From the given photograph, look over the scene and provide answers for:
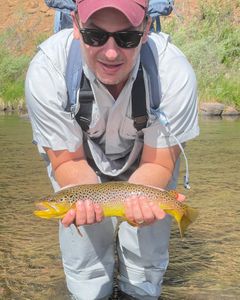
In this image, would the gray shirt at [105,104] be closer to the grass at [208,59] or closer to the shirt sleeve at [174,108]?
the shirt sleeve at [174,108]

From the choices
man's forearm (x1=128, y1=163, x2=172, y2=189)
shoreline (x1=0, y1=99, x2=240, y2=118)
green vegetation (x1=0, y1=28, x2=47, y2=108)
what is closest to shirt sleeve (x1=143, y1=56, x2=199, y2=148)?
man's forearm (x1=128, y1=163, x2=172, y2=189)

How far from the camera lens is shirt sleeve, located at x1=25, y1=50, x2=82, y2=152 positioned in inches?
115

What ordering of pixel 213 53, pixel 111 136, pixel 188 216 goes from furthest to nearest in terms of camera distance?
pixel 213 53 → pixel 111 136 → pixel 188 216

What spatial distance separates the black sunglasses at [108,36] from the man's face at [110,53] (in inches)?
0.6

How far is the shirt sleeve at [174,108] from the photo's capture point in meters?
2.95

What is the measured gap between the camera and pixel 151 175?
2986mm

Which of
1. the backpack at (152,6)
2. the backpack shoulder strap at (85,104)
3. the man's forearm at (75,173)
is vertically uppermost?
the backpack at (152,6)

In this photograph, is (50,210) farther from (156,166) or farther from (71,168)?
(156,166)

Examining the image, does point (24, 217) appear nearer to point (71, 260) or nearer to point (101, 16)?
point (71, 260)

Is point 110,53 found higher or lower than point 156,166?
higher

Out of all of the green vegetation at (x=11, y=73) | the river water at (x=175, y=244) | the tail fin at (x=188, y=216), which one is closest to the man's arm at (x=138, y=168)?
the tail fin at (x=188, y=216)

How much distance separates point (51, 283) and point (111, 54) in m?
1.70

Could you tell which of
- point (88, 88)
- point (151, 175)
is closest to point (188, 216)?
point (151, 175)

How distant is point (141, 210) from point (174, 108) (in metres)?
0.58
